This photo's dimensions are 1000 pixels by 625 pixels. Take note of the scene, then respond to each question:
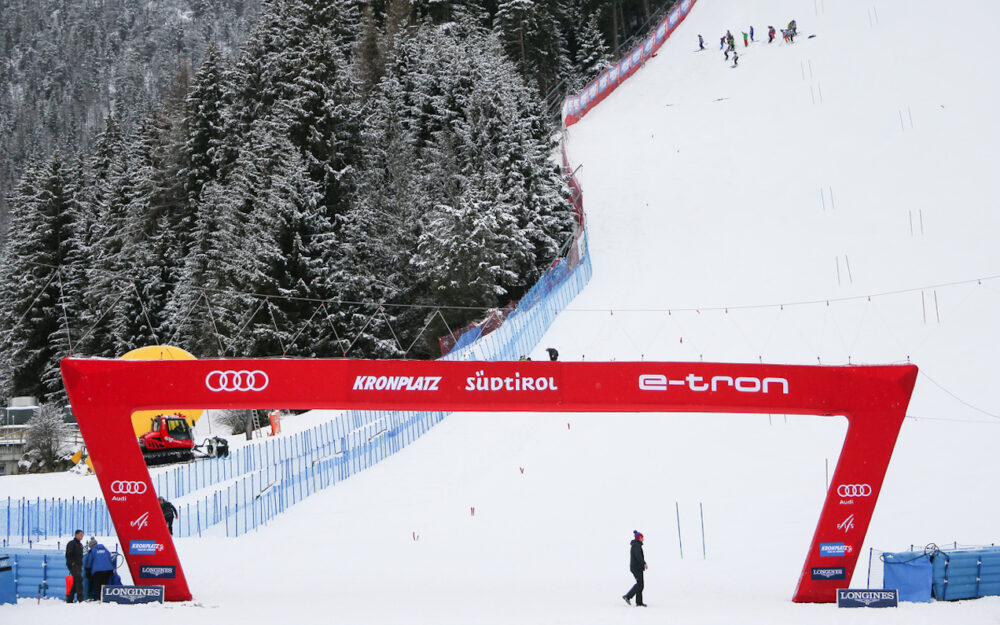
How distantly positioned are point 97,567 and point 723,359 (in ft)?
63.6

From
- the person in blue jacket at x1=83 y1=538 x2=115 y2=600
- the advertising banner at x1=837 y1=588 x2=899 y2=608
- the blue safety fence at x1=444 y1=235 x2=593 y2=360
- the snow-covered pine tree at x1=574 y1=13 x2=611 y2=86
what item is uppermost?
the snow-covered pine tree at x1=574 y1=13 x2=611 y2=86

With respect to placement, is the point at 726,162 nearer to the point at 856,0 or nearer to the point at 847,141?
the point at 847,141

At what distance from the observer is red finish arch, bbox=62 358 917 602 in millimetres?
14391

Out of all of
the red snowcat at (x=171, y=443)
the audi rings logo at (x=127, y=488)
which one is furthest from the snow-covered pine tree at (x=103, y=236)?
the audi rings logo at (x=127, y=488)

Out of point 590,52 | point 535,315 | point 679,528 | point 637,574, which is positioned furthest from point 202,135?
point 637,574

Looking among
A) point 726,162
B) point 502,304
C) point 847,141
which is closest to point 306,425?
point 502,304

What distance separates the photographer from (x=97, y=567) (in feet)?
46.6

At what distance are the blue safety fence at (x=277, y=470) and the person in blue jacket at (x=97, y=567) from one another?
6100 mm

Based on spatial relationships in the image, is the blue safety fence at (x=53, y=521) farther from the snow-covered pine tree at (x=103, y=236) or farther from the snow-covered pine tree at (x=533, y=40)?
the snow-covered pine tree at (x=533, y=40)

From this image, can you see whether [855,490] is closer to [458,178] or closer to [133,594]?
[133,594]

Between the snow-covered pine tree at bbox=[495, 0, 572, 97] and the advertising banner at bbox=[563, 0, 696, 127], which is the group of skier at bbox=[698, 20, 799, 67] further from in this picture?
the snow-covered pine tree at bbox=[495, 0, 572, 97]

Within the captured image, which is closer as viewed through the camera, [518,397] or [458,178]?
[518,397]

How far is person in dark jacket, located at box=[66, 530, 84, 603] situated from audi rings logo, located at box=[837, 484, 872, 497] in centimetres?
1125

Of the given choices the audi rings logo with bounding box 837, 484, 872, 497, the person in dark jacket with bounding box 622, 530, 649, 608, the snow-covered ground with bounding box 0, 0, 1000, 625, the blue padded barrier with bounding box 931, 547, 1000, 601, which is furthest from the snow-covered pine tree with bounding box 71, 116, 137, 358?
the blue padded barrier with bounding box 931, 547, 1000, 601
